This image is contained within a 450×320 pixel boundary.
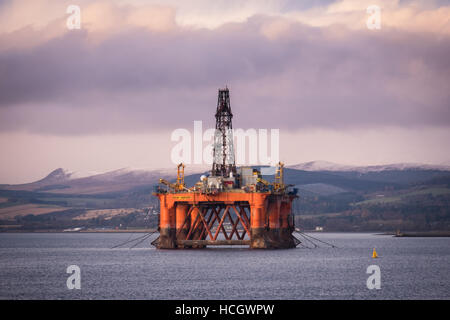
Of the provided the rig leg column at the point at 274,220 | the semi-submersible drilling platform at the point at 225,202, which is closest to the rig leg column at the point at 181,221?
the semi-submersible drilling platform at the point at 225,202

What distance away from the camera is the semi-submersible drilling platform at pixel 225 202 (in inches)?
3851

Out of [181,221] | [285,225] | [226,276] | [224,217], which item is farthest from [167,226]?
[226,276]

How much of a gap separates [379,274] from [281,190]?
85.8 ft

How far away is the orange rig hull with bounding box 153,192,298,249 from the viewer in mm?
97562

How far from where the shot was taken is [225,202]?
9800 centimetres

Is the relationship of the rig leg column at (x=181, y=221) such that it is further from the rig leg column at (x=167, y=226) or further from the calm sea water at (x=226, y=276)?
the calm sea water at (x=226, y=276)

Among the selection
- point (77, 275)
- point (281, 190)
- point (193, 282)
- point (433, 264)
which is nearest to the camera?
point (193, 282)

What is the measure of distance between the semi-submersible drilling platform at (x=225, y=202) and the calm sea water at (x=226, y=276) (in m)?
1.76

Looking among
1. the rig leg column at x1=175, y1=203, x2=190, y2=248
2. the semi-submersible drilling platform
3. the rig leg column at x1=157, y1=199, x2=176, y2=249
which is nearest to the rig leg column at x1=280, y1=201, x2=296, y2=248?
the semi-submersible drilling platform

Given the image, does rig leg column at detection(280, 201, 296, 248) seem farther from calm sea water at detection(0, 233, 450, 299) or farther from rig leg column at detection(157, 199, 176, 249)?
rig leg column at detection(157, 199, 176, 249)

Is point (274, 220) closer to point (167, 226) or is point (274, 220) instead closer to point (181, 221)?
point (181, 221)
